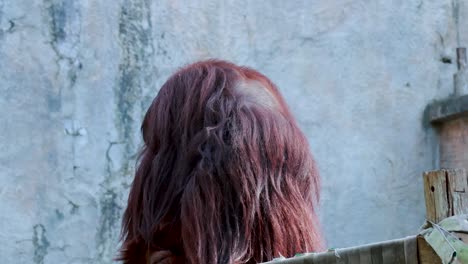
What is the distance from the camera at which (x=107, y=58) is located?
3.62 meters

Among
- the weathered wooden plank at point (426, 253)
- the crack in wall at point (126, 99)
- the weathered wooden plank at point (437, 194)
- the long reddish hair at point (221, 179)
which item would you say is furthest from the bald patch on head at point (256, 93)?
the crack in wall at point (126, 99)

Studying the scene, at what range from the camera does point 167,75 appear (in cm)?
373

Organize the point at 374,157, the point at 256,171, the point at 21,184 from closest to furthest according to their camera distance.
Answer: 1. the point at 256,171
2. the point at 21,184
3. the point at 374,157

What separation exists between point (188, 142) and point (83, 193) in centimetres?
208

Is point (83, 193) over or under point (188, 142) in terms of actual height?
under

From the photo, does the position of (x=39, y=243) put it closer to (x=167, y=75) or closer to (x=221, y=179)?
(x=167, y=75)

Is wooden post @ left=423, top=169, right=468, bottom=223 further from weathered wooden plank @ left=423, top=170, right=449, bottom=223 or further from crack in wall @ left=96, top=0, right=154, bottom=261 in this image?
crack in wall @ left=96, top=0, right=154, bottom=261

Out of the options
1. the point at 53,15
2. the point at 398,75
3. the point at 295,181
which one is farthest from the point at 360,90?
the point at 295,181

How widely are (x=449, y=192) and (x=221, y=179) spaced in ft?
1.49

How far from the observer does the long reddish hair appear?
1437 mm

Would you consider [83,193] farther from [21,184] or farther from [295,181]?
[295,181]

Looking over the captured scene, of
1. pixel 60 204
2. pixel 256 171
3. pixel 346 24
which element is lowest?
pixel 60 204

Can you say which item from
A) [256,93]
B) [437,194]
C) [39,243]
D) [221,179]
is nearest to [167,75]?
[39,243]

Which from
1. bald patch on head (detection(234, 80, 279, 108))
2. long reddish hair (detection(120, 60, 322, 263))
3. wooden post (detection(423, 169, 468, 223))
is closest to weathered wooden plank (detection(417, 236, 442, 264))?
wooden post (detection(423, 169, 468, 223))
